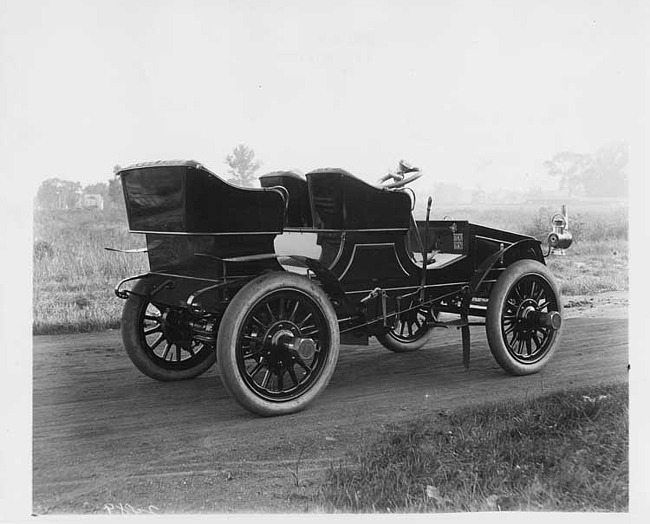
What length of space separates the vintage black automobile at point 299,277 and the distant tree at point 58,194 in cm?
50

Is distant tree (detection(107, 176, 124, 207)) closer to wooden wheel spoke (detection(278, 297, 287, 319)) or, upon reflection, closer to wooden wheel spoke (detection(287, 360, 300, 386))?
wooden wheel spoke (detection(278, 297, 287, 319))

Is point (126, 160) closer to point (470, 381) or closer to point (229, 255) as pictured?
point (229, 255)

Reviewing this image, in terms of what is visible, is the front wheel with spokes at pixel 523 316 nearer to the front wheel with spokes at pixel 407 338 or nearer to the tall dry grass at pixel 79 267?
the front wheel with spokes at pixel 407 338

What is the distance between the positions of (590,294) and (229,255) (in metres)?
4.42

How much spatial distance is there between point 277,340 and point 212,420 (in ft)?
2.07

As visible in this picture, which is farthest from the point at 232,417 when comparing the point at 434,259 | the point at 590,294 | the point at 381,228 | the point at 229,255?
the point at 590,294

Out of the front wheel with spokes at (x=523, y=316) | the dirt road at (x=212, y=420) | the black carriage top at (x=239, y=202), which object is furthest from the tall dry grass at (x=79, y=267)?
the front wheel with spokes at (x=523, y=316)

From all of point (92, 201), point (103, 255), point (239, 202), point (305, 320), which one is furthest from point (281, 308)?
point (103, 255)

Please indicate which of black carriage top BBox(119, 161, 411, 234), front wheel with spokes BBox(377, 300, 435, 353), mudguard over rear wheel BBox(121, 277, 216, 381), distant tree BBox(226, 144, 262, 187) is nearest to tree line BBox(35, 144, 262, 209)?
distant tree BBox(226, 144, 262, 187)

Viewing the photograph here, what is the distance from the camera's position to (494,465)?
418cm

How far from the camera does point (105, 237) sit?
20.8 feet

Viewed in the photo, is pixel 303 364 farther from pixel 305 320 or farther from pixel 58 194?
pixel 58 194

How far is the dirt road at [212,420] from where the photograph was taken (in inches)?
155

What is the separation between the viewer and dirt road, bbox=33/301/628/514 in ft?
12.9
